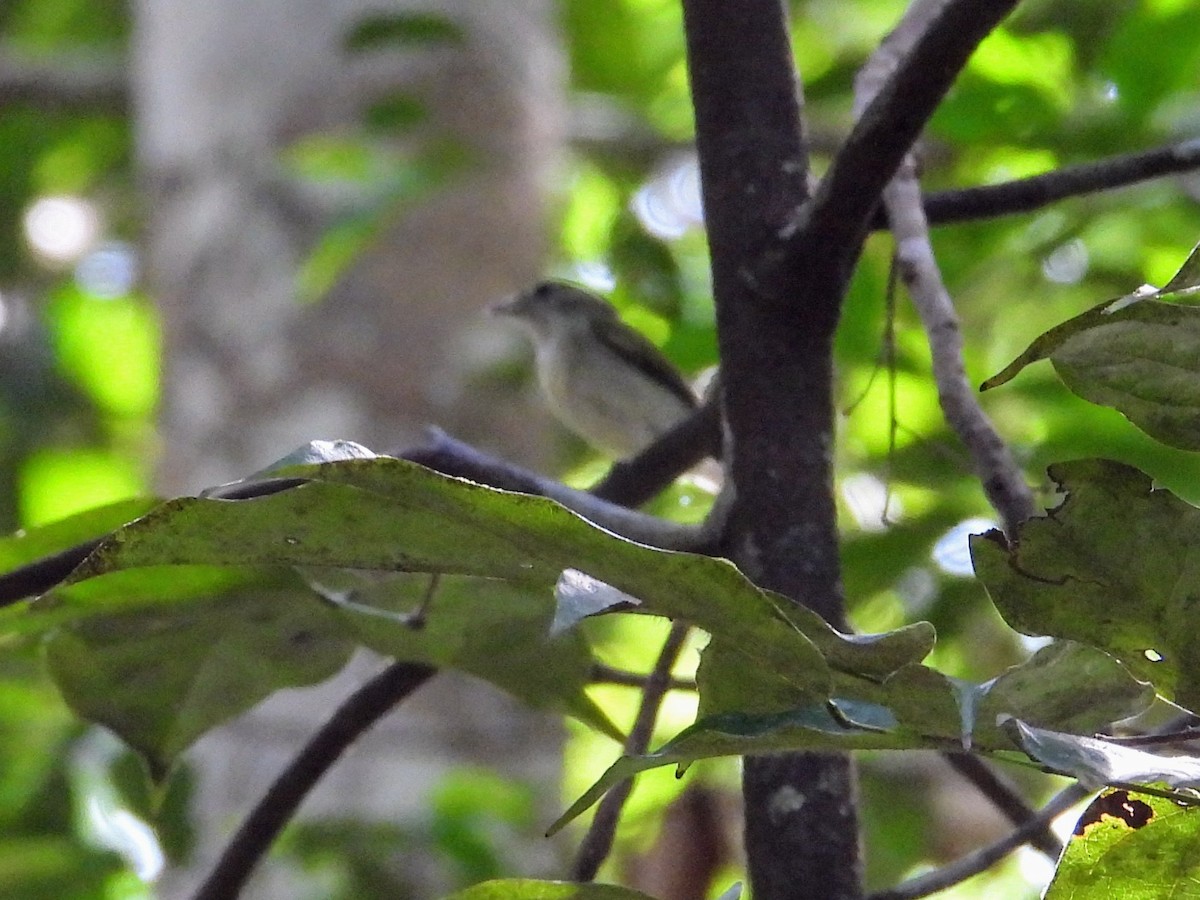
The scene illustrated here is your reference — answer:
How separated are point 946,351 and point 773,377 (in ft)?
0.51

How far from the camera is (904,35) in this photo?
1349 mm

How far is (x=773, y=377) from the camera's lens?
0.93 m

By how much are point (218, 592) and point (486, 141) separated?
2721mm

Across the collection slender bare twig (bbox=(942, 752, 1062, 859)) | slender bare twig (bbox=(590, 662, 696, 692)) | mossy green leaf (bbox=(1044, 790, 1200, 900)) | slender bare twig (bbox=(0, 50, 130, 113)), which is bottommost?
mossy green leaf (bbox=(1044, 790, 1200, 900))

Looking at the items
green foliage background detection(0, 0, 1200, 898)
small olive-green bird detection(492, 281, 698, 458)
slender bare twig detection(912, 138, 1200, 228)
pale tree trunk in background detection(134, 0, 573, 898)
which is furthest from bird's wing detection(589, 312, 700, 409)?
slender bare twig detection(912, 138, 1200, 228)

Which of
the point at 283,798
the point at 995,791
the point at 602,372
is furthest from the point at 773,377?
the point at 602,372

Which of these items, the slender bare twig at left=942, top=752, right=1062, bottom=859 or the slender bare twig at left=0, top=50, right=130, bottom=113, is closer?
the slender bare twig at left=942, top=752, right=1062, bottom=859

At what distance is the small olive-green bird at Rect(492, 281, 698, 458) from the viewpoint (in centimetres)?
445

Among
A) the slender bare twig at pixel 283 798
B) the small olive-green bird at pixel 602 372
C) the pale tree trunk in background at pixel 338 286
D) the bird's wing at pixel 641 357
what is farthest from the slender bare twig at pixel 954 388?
the bird's wing at pixel 641 357

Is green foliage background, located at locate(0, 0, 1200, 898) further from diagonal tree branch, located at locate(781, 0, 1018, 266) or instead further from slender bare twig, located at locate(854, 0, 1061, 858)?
diagonal tree branch, located at locate(781, 0, 1018, 266)

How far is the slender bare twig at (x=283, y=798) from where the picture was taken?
110 cm

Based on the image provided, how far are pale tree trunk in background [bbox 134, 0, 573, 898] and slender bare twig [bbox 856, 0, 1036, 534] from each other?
1961mm

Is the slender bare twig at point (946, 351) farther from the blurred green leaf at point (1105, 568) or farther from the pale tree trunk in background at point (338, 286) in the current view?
the pale tree trunk in background at point (338, 286)

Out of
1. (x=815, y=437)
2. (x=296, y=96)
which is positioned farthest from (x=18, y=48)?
(x=815, y=437)
